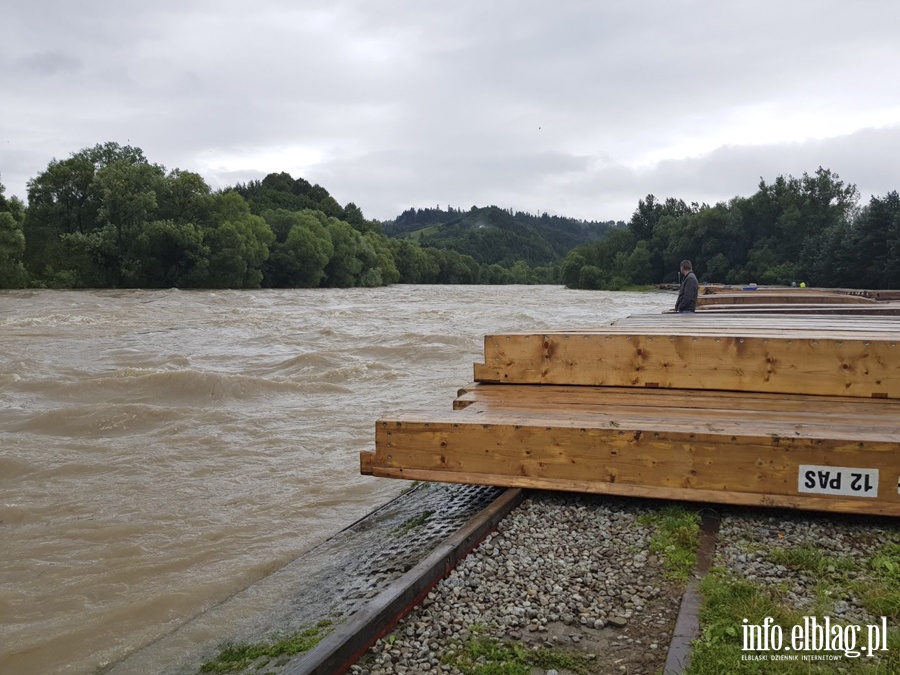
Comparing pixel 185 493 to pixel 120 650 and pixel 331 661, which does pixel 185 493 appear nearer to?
pixel 120 650

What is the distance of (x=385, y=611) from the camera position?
3102mm

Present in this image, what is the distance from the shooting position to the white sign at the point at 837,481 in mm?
4023

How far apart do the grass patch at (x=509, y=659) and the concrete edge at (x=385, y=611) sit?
349 millimetres

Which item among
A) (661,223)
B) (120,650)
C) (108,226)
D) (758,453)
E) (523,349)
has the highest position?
(661,223)

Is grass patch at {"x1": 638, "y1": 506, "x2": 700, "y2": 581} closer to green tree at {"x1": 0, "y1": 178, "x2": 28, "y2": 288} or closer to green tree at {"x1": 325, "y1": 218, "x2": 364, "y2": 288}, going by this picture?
green tree at {"x1": 0, "y1": 178, "x2": 28, "y2": 288}

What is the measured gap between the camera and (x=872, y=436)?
13.4 ft

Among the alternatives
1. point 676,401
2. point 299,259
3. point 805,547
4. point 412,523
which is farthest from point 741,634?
point 299,259

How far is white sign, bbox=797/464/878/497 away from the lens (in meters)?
4.02

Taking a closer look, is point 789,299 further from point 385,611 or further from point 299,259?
point 299,259

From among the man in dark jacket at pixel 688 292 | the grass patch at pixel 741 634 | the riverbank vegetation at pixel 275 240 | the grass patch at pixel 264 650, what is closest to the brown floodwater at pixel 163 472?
the grass patch at pixel 264 650

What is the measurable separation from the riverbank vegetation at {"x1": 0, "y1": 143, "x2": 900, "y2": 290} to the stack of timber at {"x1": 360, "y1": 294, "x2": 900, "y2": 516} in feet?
150

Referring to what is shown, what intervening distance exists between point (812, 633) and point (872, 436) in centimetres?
161

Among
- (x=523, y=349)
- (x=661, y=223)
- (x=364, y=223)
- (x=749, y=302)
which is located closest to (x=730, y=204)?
(x=661, y=223)

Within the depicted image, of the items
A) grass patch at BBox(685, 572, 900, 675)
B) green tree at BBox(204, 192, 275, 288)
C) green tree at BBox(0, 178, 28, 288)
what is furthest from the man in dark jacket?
green tree at BBox(204, 192, 275, 288)
